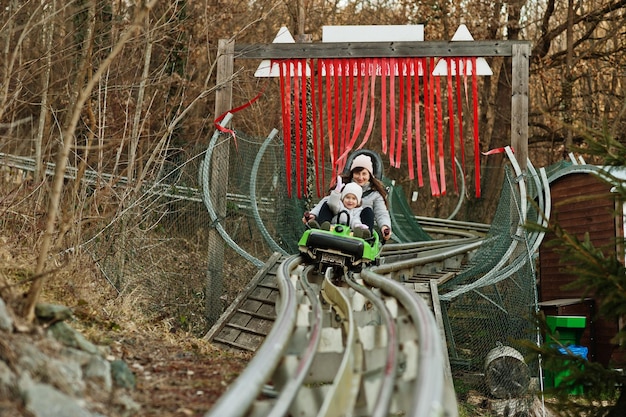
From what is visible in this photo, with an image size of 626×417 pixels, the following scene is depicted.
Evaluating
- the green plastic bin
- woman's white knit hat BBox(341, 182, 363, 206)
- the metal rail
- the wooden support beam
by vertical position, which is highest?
the wooden support beam

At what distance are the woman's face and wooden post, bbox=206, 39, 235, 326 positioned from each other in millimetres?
1754

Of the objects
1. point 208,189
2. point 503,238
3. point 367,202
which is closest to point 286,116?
point 208,189

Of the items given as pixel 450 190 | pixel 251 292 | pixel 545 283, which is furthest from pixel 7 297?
pixel 450 190

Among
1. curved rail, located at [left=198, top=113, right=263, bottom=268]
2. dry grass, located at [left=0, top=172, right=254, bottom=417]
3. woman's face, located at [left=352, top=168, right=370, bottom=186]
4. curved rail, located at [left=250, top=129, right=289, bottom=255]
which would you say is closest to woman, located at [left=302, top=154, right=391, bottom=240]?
woman's face, located at [left=352, top=168, right=370, bottom=186]

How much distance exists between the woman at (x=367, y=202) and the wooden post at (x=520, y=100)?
2.00 meters

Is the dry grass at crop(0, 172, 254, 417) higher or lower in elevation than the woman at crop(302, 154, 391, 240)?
lower

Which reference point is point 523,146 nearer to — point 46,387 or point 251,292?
point 251,292

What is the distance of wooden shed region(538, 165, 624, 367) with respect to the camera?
13820 mm

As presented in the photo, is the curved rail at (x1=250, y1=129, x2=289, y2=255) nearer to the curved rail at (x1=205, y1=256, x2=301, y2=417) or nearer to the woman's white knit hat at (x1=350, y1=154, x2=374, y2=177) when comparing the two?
the woman's white knit hat at (x1=350, y1=154, x2=374, y2=177)

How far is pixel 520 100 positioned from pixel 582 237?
16.6ft

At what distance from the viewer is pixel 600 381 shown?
714cm

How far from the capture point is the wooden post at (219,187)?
10906 millimetres

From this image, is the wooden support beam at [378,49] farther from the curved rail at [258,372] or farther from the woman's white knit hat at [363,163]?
the curved rail at [258,372]

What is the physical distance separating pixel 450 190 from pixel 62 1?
23038 millimetres
